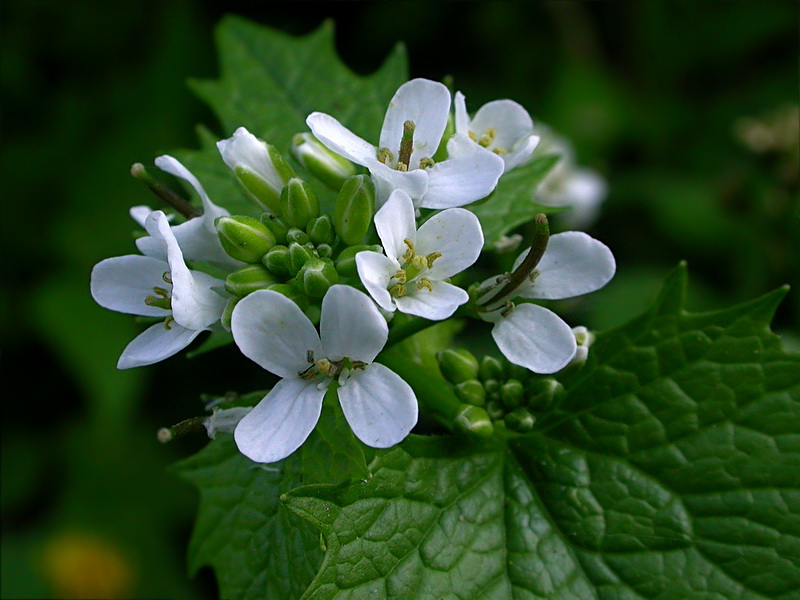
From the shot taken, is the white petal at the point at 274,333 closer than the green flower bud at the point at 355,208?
Yes

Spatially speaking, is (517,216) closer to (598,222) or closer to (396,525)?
(396,525)

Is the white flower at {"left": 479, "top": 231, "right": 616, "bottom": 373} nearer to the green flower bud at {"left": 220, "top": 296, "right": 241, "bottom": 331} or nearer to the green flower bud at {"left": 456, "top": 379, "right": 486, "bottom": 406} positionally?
the green flower bud at {"left": 456, "top": 379, "right": 486, "bottom": 406}

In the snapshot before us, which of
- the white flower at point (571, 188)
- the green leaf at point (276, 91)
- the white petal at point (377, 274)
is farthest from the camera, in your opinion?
the white flower at point (571, 188)

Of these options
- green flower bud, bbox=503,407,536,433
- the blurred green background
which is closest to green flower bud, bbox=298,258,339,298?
green flower bud, bbox=503,407,536,433

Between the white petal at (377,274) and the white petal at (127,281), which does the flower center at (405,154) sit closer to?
the white petal at (377,274)

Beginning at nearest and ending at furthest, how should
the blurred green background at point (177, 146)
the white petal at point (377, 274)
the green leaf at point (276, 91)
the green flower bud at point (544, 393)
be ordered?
the white petal at point (377, 274)
the green flower bud at point (544, 393)
the green leaf at point (276, 91)
the blurred green background at point (177, 146)

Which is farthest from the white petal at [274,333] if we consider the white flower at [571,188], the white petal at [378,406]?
the white flower at [571,188]
